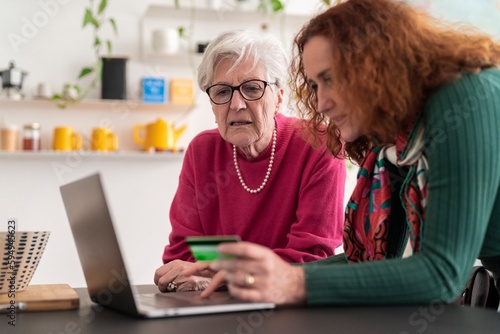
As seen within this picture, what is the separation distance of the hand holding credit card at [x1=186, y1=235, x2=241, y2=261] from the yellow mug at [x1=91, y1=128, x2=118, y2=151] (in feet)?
9.54

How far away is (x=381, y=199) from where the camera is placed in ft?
4.44

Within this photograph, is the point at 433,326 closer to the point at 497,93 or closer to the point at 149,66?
the point at 497,93

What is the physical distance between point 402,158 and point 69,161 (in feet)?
9.47

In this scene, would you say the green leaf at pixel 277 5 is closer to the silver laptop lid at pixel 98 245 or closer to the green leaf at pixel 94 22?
the green leaf at pixel 94 22

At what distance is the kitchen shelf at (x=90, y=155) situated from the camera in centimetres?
366

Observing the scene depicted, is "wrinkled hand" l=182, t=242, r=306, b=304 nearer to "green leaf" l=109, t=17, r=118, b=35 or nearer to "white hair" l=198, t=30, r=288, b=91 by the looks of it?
"white hair" l=198, t=30, r=288, b=91

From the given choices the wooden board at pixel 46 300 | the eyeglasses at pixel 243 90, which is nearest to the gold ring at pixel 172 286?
the wooden board at pixel 46 300

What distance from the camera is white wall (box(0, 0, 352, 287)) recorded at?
3768 millimetres

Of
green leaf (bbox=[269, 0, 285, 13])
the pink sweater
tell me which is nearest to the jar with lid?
green leaf (bbox=[269, 0, 285, 13])

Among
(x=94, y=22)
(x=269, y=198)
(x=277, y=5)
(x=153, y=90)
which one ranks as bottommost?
(x=269, y=198)

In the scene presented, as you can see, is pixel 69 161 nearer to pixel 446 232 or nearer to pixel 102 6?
pixel 102 6

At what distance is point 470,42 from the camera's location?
1224 mm

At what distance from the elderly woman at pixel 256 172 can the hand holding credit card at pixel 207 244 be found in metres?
0.81

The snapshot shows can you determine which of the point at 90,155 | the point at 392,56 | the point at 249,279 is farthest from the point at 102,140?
the point at 249,279
